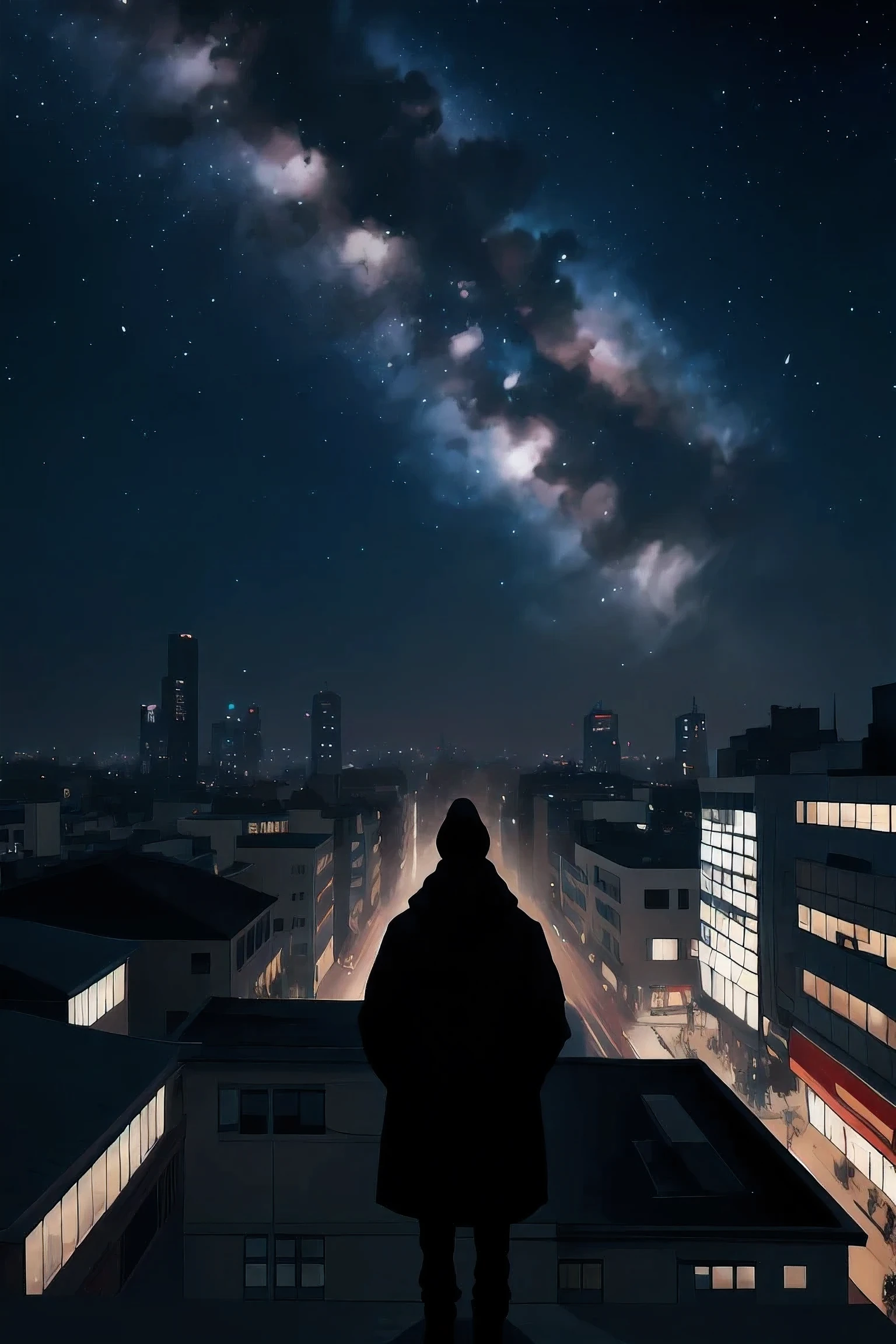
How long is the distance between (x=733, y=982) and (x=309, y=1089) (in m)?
32.5

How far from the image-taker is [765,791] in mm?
35562

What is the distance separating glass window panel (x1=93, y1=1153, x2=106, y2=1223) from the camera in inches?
521

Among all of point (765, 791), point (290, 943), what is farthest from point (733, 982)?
point (290, 943)

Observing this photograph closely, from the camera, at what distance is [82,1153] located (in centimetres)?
1200

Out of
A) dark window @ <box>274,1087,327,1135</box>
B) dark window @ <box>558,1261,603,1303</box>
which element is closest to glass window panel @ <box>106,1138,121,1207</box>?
dark window @ <box>274,1087,327,1135</box>

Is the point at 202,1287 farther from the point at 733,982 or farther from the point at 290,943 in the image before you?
the point at 733,982

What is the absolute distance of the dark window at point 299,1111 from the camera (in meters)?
11.7

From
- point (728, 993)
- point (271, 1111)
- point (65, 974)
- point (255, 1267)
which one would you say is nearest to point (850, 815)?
point (728, 993)

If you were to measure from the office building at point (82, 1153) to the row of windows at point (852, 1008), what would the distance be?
2099 centimetres

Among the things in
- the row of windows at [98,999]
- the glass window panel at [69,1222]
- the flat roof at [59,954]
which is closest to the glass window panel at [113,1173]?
the glass window panel at [69,1222]

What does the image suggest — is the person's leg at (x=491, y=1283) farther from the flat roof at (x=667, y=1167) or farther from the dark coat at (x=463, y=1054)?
the flat roof at (x=667, y=1167)

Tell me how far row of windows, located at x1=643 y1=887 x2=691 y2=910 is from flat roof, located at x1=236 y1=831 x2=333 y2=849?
63.2 feet

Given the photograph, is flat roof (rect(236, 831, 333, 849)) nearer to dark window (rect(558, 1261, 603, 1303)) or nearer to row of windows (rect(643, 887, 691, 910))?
row of windows (rect(643, 887, 691, 910))

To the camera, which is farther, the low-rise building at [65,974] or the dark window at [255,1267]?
the low-rise building at [65,974]
